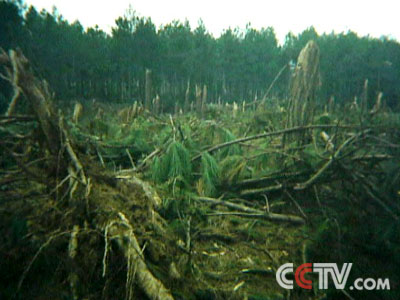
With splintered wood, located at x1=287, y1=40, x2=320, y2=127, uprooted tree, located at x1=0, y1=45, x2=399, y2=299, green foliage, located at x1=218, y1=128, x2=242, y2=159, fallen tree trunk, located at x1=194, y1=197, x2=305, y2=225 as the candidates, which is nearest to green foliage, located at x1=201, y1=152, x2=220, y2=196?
uprooted tree, located at x1=0, y1=45, x2=399, y2=299

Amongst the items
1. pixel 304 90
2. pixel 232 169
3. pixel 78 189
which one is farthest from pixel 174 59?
pixel 78 189

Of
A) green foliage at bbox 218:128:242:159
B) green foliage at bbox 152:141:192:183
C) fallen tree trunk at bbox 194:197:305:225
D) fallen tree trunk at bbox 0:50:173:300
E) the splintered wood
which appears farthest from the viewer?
the splintered wood

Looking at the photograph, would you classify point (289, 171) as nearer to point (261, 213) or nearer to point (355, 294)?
point (261, 213)

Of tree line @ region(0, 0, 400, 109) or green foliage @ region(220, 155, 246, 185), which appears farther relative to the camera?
tree line @ region(0, 0, 400, 109)

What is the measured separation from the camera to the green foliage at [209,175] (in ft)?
8.63

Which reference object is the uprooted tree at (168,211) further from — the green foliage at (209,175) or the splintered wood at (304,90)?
the splintered wood at (304,90)

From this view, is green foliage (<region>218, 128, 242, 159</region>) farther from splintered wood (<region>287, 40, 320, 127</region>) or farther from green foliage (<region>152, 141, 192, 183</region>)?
splintered wood (<region>287, 40, 320, 127</region>)

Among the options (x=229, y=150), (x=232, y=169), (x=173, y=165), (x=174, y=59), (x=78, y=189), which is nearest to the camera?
(x=78, y=189)

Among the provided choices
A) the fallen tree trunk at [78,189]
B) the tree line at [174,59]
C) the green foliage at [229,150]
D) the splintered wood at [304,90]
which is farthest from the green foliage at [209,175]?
the tree line at [174,59]

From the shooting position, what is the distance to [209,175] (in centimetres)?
268

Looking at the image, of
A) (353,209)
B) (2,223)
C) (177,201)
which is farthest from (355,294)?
(2,223)

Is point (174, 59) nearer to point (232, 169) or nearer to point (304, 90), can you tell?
point (304, 90)

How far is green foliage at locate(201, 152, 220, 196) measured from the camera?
2.63m

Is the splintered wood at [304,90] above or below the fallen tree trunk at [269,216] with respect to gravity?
above
